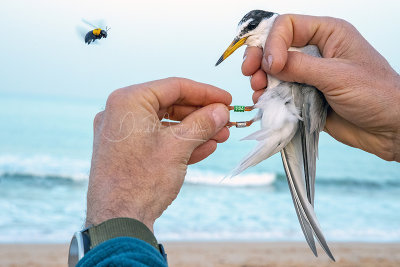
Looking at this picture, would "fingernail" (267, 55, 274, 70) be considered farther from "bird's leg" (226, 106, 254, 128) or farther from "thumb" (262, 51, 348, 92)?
"bird's leg" (226, 106, 254, 128)

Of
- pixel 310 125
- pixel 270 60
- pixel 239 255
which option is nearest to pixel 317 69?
pixel 270 60

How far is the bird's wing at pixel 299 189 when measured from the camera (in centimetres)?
225

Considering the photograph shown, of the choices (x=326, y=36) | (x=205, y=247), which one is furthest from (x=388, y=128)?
(x=205, y=247)

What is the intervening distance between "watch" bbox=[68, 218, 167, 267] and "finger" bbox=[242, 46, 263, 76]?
1252 millimetres

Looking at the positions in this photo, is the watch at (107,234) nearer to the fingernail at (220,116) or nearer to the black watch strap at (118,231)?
the black watch strap at (118,231)

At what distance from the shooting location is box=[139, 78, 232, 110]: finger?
5.32 ft

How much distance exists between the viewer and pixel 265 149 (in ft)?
7.29

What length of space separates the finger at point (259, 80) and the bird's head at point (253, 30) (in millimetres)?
245

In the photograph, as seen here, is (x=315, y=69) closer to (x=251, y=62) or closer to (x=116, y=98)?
(x=251, y=62)

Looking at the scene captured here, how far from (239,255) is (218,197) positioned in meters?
4.46

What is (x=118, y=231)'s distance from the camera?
3.86 ft

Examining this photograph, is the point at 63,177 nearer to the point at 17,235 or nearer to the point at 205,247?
the point at 17,235

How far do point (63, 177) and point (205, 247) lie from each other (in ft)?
23.9

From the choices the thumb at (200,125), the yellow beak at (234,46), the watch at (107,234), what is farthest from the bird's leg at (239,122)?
the watch at (107,234)
